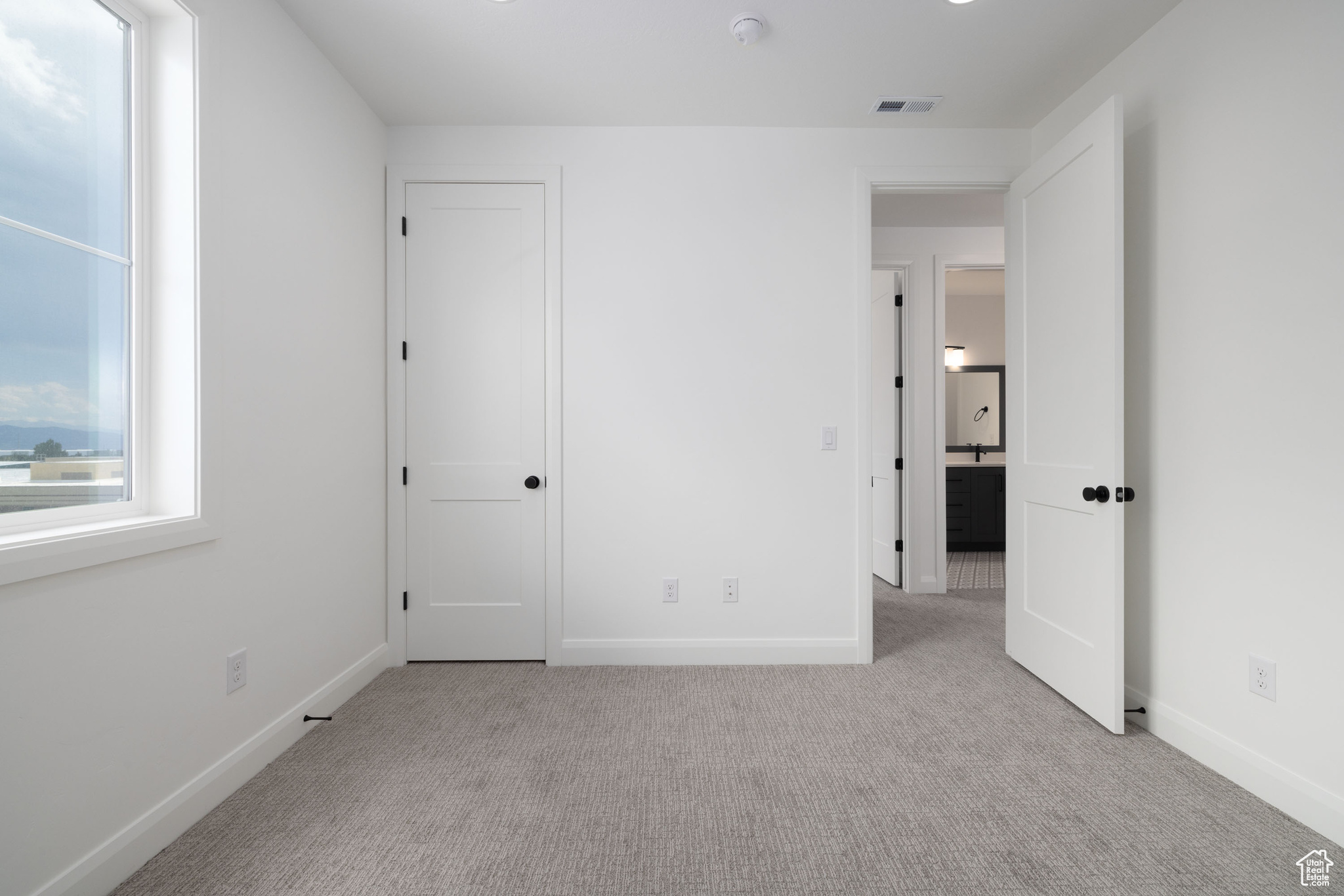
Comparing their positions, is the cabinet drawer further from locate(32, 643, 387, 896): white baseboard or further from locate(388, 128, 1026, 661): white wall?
locate(32, 643, 387, 896): white baseboard

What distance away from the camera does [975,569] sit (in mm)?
5125

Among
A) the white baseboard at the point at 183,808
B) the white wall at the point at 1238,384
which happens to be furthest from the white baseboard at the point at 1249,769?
the white baseboard at the point at 183,808

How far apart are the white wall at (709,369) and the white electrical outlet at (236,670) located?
4.37ft

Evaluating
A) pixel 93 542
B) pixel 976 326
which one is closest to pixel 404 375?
pixel 93 542

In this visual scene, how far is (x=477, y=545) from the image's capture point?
2932mm

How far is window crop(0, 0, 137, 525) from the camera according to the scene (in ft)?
4.45

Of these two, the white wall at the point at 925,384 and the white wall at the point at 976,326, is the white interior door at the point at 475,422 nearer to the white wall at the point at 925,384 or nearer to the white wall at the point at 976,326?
the white wall at the point at 925,384

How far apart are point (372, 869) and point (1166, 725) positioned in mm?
2578

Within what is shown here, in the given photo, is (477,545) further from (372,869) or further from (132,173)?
(132,173)

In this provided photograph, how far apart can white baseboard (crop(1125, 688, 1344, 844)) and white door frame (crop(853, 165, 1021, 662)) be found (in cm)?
107

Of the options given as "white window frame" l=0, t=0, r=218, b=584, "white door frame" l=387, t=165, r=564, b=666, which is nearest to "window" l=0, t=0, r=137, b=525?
"white window frame" l=0, t=0, r=218, b=584

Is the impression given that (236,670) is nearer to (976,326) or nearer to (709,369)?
(709,369)

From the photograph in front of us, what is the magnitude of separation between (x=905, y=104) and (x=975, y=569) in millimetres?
3853

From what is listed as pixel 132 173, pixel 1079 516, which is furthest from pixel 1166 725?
pixel 132 173
